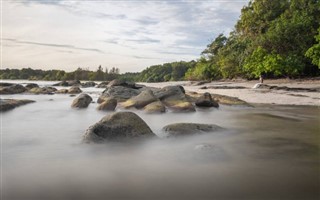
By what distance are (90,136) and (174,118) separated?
178 inches

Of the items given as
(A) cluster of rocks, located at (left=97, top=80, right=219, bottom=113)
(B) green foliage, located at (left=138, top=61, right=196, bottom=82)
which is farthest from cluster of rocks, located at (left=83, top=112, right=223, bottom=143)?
(B) green foliage, located at (left=138, top=61, right=196, bottom=82)

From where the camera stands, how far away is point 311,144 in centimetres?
616

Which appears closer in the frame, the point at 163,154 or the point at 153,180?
the point at 153,180

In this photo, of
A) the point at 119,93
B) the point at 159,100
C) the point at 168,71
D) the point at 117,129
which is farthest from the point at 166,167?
the point at 168,71

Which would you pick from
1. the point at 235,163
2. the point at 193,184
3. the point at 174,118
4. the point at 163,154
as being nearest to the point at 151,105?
the point at 174,118

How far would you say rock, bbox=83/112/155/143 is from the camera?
6.34 meters

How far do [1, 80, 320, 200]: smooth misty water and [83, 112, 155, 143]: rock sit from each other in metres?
0.28

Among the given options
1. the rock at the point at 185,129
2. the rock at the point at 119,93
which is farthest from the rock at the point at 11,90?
the rock at the point at 185,129

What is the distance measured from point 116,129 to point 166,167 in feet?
6.87

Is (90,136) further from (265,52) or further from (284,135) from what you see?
(265,52)

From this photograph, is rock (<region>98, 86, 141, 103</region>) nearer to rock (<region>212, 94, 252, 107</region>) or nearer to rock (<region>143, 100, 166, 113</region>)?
rock (<region>143, 100, 166, 113</region>)

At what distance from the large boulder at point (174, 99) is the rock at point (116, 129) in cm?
587

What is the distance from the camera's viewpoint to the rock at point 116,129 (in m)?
6.34

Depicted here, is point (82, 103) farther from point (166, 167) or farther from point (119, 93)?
point (166, 167)
